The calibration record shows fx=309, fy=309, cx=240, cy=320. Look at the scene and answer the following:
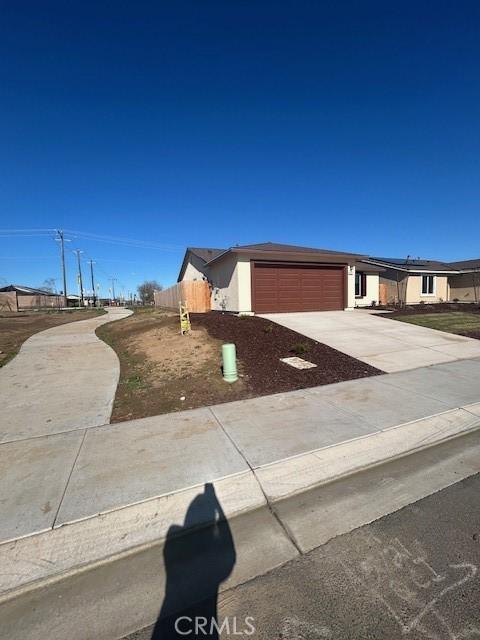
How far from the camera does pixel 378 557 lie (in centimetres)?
219

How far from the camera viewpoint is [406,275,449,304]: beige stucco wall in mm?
25781

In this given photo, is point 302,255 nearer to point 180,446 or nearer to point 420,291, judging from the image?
point 180,446

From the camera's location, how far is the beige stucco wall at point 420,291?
25.8 meters

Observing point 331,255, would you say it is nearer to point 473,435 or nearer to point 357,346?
point 357,346

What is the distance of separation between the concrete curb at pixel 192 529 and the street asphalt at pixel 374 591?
134 mm

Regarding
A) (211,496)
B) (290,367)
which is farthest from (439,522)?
(290,367)

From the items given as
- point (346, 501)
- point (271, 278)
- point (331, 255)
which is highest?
point (331, 255)

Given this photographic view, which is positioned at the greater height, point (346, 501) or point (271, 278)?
point (271, 278)

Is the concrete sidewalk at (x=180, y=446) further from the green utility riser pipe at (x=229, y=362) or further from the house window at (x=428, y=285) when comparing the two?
the house window at (x=428, y=285)

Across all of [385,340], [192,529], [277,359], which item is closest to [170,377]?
[277,359]

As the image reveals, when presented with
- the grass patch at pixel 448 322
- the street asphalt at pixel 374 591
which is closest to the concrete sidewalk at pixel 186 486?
the street asphalt at pixel 374 591

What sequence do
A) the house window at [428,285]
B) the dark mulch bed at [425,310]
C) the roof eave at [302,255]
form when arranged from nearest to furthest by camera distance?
the roof eave at [302,255] → the dark mulch bed at [425,310] → the house window at [428,285]

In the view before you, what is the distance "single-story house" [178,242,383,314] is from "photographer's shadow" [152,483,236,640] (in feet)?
40.8

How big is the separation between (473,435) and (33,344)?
43.9 ft
